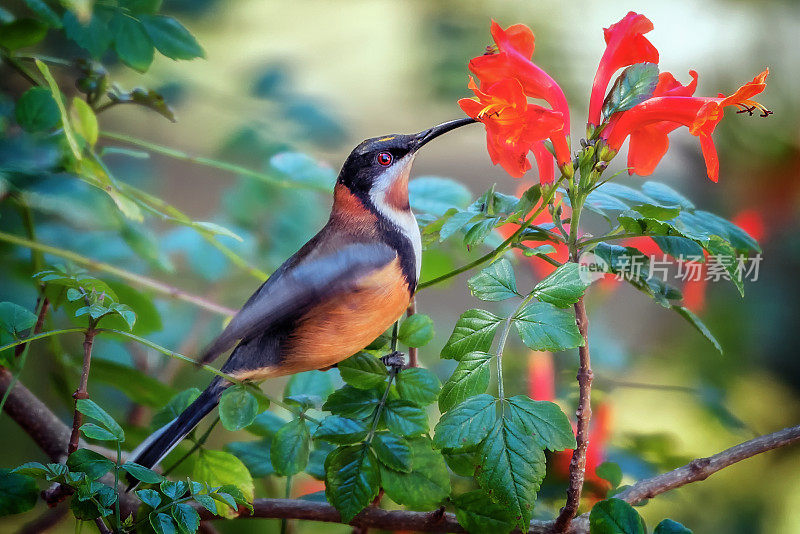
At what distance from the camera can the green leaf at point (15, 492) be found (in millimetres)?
381

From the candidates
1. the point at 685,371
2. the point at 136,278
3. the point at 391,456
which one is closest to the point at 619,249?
the point at 391,456

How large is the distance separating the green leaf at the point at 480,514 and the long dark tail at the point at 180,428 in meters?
0.14

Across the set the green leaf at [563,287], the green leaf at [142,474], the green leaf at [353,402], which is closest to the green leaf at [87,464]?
the green leaf at [142,474]

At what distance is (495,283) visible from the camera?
38 centimetres

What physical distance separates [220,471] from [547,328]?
205 mm

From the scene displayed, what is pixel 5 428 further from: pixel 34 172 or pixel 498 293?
pixel 498 293

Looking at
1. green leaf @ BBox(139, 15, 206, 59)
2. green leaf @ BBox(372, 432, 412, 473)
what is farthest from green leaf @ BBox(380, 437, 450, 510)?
green leaf @ BBox(139, 15, 206, 59)

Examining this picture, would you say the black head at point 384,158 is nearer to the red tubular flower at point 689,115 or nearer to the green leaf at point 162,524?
the red tubular flower at point 689,115

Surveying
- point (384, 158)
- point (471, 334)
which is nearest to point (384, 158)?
point (384, 158)

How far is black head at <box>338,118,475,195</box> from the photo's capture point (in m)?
0.40

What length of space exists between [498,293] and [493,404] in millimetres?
60

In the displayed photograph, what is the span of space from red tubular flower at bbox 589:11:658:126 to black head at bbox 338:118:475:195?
0.25ft

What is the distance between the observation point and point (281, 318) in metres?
0.38

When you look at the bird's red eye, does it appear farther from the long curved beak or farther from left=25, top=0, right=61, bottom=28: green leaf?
left=25, top=0, right=61, bottom=28: green leaf
